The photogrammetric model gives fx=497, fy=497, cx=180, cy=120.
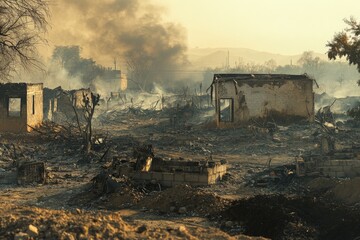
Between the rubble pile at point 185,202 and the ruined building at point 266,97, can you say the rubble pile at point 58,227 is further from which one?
the ruined building at point 266,97

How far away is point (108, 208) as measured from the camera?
1066 cm

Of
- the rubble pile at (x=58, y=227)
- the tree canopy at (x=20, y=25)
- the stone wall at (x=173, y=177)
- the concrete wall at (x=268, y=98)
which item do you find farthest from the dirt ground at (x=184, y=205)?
the concrete wall at (x=268, y=98)

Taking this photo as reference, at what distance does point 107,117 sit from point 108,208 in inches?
1185

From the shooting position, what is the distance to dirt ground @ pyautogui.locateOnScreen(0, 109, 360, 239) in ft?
23.2

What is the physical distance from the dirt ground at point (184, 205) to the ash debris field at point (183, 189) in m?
0.02

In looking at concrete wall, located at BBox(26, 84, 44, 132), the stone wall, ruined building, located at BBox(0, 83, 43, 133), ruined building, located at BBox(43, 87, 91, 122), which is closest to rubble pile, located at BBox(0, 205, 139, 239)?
the stone wall

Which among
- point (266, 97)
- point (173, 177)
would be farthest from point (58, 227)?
point (266, 97)

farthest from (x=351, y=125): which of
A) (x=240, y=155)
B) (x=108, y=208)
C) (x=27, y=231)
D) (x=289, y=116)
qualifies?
(x=27, y=231)

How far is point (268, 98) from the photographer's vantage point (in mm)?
26672

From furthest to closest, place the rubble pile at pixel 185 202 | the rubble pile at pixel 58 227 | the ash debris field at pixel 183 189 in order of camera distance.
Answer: the rubble pile at pixel 185 202 → the ash debris field at pixel 183 189 → the rubble pile at pixel 58 227

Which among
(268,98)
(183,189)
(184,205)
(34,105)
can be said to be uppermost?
(268,98)

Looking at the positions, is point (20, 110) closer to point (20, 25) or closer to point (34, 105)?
point (34, 105)

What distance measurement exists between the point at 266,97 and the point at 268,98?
0.40 ft

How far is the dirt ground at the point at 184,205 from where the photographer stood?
7.07 metres
